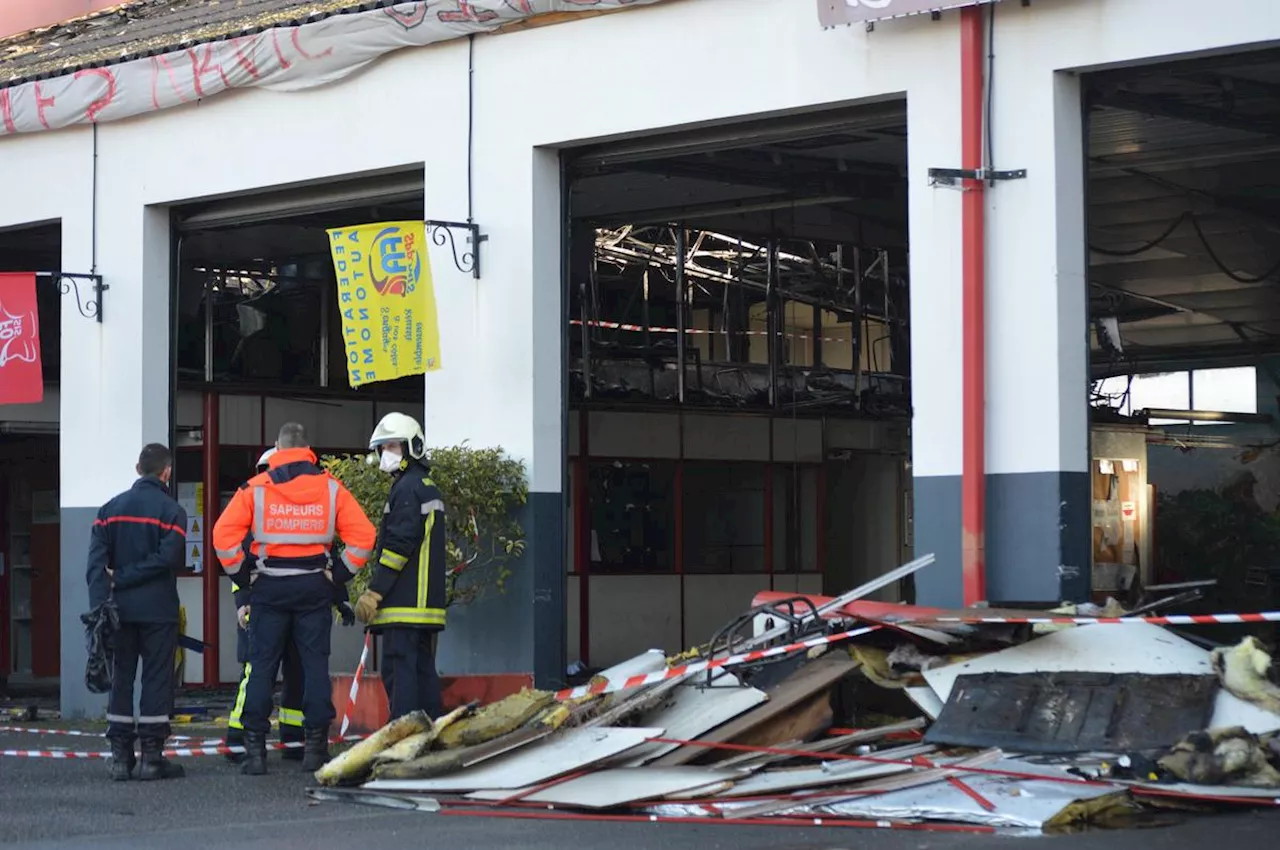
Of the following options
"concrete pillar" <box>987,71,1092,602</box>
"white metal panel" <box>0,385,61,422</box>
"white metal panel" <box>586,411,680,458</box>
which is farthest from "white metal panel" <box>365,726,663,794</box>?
"white metal panel" <box>586,411,680,458</box>

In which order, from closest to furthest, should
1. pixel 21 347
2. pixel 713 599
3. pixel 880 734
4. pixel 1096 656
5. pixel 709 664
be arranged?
pixel 1096 656
pixel 880 734
pixel 709 664
pixel 21 347
pixel 713 599

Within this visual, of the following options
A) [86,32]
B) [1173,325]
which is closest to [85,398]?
[86,32]

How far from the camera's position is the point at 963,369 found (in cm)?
1110

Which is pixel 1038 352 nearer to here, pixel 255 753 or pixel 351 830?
pixel 351 830

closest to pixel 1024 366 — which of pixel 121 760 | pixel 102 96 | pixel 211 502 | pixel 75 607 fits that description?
pixel 121 760

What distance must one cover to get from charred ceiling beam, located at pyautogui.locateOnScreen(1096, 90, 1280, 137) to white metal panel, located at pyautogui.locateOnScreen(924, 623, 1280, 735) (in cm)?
358

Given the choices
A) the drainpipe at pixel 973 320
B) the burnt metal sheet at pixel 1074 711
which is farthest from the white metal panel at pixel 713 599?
the burnt metal sheet at pixel 1074 711

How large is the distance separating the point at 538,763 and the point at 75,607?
7607 mm

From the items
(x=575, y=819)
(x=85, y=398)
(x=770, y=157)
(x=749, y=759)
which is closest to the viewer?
(x=575, y=819)

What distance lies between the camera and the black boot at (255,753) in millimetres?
10906

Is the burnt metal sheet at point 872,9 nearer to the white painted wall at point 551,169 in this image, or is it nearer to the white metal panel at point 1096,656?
the white painted wall at point 551,169

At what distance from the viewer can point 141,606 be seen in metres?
11.1

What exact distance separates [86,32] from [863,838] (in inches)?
532

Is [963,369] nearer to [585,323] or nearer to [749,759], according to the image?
[749,759]
